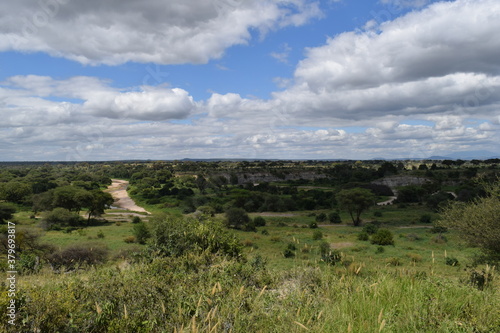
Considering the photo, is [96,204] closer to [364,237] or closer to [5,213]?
[5,213]

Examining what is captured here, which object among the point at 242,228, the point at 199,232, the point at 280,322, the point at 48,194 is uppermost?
the point at 280,322

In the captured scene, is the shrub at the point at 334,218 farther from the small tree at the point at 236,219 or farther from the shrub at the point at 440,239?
the shrub at the point at 440,239

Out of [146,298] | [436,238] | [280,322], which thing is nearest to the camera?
[280,322]

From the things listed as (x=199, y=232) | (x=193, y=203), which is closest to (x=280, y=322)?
(x=199, y=232)

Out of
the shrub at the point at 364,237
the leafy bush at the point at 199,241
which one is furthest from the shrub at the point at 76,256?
the shrub at the point at 364,237

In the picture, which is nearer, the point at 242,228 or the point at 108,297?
the point at 108,297

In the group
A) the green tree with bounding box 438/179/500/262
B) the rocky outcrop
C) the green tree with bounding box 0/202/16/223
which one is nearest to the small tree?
the green tree with bounding box 438/179/500/262

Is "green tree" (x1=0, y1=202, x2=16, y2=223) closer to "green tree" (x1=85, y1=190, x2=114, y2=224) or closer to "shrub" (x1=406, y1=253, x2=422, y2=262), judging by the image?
"green tree" (x1=85, y1=190, x2=114, y2=224)

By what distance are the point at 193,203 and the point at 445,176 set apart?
93.5 meters

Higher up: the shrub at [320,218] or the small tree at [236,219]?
the small tree at [236,219]

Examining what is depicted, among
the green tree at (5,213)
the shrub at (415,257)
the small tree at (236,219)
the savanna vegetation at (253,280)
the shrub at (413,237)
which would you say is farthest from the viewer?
the green tree at (5,213)

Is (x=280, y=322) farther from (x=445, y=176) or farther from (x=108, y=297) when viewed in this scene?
(x=445, y=176)

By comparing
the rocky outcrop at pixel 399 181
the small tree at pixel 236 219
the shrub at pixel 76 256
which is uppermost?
the rocky outcrop at pixel 399 181

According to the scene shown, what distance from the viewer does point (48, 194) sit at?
233ft
